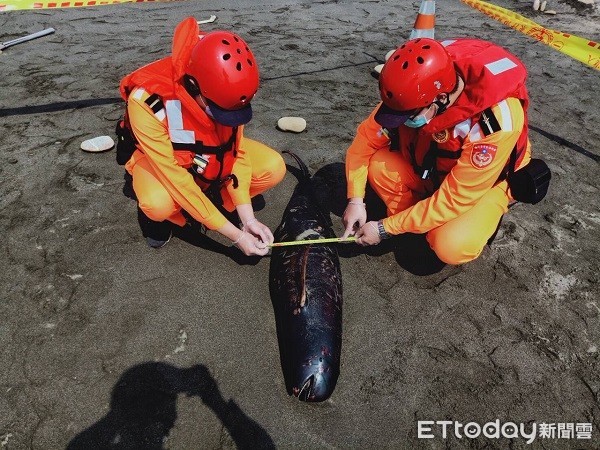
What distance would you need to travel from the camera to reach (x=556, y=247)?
3.71m

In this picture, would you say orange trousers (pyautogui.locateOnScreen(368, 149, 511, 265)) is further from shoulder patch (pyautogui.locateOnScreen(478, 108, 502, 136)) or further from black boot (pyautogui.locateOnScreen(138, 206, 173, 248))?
black boot (pyautogui.locateOnScreen(138, 206, 173, 248))

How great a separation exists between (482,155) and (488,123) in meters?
0.21

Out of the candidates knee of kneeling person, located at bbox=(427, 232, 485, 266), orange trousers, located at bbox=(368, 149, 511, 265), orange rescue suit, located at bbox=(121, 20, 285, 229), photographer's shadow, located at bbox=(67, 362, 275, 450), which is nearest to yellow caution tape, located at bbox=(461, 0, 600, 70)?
orange trousers, located at bbox=(368, 149, 511, 265)

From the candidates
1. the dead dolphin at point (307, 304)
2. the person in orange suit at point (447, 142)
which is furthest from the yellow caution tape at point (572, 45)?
the dead dolphin at point (307, 304)

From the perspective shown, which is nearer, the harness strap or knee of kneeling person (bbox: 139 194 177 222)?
the harness strap

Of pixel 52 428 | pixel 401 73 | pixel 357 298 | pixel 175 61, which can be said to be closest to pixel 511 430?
pixel 357 298

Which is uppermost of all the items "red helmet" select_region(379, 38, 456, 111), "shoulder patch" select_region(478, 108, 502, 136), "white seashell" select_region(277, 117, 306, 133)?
"red helmet" select_region(379, 38, 456, 111)

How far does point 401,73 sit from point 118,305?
8.23 feet

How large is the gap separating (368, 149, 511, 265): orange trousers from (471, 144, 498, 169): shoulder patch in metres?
0.51

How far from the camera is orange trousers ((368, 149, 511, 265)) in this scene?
3.16 meters

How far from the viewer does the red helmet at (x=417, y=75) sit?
8.27 ft

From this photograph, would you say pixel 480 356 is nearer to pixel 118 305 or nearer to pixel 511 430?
pixel 511 430

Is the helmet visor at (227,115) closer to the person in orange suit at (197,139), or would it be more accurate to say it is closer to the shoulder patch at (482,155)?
the person in orange suit at (197,139)

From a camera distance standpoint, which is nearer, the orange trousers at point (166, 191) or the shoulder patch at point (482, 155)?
the shoulder patch at point (482, 155)
